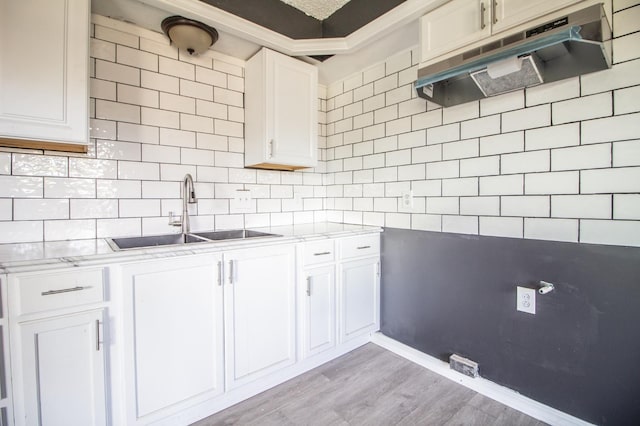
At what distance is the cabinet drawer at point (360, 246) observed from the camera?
210cm

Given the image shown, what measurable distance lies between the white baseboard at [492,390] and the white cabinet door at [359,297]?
0.23 metres

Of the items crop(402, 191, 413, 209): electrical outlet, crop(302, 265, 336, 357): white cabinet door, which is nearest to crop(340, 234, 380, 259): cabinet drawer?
crop(302, 265, 336, 357): white cabinet door

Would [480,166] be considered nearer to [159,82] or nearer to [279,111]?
[279,111]

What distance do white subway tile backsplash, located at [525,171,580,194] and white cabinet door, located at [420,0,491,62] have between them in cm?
74

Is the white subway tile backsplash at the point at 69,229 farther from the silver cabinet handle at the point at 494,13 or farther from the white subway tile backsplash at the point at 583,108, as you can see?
the white subway tile backsplash at the point at 583,108

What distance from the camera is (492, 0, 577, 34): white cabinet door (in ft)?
4.05

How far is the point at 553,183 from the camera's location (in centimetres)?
147

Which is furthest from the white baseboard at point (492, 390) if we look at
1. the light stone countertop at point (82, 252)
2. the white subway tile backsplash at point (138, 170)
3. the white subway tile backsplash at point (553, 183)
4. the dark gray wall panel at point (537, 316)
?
the white subway tile backsplash at point (138, 170)

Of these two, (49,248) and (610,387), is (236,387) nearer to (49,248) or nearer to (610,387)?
(49,248)

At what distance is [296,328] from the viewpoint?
187cm

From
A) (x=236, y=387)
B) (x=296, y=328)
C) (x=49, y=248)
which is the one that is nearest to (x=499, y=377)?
(x=296, y=328)

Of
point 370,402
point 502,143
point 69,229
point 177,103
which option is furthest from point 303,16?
point 370,402

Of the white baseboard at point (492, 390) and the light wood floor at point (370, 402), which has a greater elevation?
the white baseboard at point (492, 390)

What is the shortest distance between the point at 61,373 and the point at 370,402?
1437 millimetres
